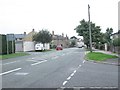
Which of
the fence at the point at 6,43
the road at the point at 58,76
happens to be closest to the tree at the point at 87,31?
the fence at the point at 6,43

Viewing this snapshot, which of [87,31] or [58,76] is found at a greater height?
[87,31]

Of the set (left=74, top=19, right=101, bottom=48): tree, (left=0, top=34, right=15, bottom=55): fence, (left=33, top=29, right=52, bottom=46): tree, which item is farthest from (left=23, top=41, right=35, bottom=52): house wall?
(left=0, top=34, right=15, bottom=55): fence

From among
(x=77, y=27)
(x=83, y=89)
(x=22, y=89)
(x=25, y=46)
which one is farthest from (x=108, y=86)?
(x=77, y=27)

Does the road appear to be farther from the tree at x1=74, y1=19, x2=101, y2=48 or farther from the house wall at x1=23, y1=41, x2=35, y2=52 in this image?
the tree at x1=74, y1=19, x2=101, y2=48

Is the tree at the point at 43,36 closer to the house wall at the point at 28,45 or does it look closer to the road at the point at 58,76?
the house wall at the point at 28,45

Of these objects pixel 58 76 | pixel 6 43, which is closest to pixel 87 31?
pixel 6 43

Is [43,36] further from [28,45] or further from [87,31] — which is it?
[87,31]

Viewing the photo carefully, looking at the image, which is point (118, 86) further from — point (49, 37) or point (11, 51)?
point (49, 37)

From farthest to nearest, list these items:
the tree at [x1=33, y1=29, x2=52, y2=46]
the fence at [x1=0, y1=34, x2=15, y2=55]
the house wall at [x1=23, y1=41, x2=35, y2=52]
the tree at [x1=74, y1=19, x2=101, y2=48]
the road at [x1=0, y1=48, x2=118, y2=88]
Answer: the tree at [x1=74, y1=19, x2=101, y2=48]
the tree at [x1=33, y1=29, x2=52, y2=46]
the house wall at [x1=23, y1=41, x2=35, y2=52]
the fence at [x1=0, y1=34, x2=15, y2=55]
the road at [x1=0, y1=48, x2=118, y2=88]

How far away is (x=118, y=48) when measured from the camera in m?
50.2

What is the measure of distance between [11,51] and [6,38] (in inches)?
147

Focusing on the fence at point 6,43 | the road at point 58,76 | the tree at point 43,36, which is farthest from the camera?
the tree at point 43,36

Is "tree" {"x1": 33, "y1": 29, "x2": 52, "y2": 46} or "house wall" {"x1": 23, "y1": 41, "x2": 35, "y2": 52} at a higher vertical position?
"tree" {"x1": 33, "y1": 29, "x2": 52, "y2": 46}

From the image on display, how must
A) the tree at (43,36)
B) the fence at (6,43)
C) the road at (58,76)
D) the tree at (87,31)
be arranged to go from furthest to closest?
1. the tree at (87,31)
2. the tree at (43,36)
3. the fence at (6,43)
4. the road at (58,76)
